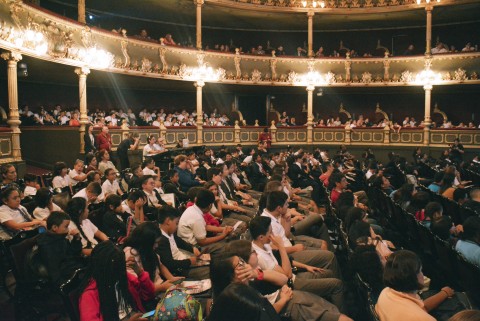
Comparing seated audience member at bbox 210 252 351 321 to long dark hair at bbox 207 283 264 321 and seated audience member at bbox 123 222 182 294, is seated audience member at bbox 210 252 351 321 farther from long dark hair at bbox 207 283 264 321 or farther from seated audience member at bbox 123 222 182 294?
seated audience member at bbox 123 222 182 294

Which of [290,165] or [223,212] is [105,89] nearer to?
[290,165]

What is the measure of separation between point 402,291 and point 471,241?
214cm

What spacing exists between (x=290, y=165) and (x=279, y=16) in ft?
42.7

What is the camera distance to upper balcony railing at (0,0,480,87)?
11438 mm

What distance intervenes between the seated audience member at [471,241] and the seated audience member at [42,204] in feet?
16.8

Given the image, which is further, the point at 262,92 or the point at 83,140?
the point at 262,92

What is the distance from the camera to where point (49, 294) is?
14.1 ft

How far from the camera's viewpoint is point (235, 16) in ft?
71.9

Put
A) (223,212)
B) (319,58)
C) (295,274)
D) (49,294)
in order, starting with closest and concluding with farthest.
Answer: (49,294)
(295,274)
(223,212)
(319,58)

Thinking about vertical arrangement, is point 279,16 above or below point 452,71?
above

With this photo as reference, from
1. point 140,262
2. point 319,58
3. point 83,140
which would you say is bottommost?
point 140,262

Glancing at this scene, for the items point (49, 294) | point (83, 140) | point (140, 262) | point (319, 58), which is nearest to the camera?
point (140, 262)

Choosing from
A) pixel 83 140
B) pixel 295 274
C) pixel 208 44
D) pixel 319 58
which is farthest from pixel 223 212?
pixel 208 44

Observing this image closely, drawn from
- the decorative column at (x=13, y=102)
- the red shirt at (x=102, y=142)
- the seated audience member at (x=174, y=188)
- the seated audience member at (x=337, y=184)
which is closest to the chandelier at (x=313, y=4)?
the red shirt at (x=102, y=142)
